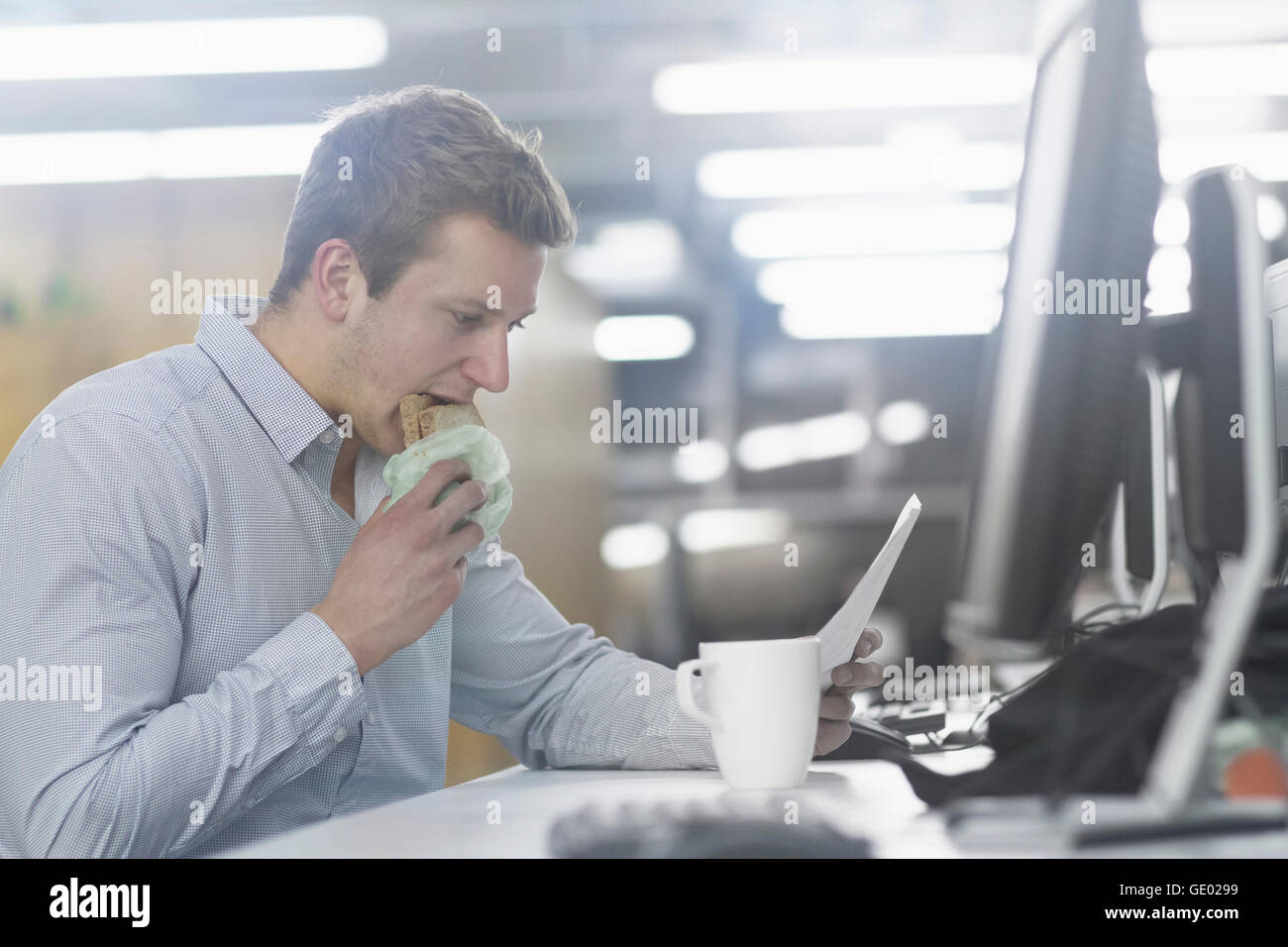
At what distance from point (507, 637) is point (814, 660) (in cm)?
54

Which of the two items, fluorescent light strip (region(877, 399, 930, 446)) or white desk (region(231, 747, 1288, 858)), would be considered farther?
fluorescent light strip (region(877, 399, 930, 446))

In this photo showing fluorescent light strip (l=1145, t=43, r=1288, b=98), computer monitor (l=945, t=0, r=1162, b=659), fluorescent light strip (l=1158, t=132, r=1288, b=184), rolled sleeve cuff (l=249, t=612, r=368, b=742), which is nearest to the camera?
computer monitor (l=945, t=0, r=1162, b=659)

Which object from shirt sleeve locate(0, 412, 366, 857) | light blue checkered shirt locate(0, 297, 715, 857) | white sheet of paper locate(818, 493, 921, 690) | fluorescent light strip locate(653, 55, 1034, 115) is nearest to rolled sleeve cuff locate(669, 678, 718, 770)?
light blue checkered shirt locate(0, 297, 715, 857)

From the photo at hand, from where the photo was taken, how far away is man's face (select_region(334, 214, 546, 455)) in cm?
100

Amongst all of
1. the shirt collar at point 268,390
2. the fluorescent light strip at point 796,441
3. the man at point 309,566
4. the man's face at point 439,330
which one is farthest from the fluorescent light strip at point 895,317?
the shirt collar at point 268,390

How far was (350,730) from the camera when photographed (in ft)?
2.95

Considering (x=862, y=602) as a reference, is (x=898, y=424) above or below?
above

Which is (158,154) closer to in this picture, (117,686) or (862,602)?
(117,686)

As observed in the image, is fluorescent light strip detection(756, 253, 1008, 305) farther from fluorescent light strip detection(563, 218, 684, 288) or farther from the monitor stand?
the monitor stand

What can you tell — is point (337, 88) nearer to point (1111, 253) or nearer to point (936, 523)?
point (936, 523)

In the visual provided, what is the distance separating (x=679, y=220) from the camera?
8.96 ft

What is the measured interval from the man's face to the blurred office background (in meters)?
0.99

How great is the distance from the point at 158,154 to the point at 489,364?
1603mm

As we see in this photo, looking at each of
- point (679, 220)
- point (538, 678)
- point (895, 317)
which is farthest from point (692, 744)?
point (679, 220)
